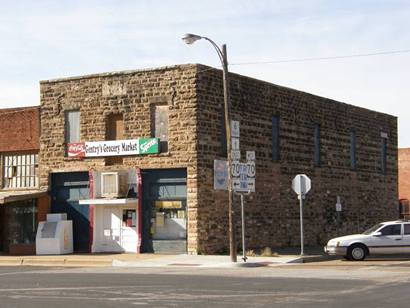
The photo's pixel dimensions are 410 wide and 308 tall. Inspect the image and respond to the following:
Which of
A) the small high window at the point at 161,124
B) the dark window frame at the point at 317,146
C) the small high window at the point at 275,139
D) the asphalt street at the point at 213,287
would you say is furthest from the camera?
the dark window frame at the point at 317,146

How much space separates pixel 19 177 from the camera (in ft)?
106

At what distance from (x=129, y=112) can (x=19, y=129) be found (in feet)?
18.4

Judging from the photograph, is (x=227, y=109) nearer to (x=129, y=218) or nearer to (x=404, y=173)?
(x=129, y=218)

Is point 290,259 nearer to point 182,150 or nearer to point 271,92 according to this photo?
point 182,150

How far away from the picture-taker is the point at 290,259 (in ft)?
84.4

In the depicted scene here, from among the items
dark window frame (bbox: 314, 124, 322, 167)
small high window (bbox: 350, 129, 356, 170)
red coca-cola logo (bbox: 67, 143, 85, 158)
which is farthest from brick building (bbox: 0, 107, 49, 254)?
small high window (bbox: 350, 129, 356, 170)

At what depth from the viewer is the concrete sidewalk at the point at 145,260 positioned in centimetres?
2478

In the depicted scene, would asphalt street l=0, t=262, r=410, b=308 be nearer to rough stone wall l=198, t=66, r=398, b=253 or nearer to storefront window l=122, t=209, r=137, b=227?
storefront window l=122, t=209, r=137, b=227

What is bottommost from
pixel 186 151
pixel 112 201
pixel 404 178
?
pixel 112 201

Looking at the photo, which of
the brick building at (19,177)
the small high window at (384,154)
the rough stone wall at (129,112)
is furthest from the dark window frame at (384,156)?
the brick building at (19,177)

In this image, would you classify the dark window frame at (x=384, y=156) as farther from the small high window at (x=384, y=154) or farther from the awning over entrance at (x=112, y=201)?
the awning over entrance at (x=112, y=201)

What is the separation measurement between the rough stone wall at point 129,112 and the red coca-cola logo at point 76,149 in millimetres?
258

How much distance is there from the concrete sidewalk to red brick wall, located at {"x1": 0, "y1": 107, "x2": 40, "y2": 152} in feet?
16.8

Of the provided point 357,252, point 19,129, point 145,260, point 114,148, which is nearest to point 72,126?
point 114,148
